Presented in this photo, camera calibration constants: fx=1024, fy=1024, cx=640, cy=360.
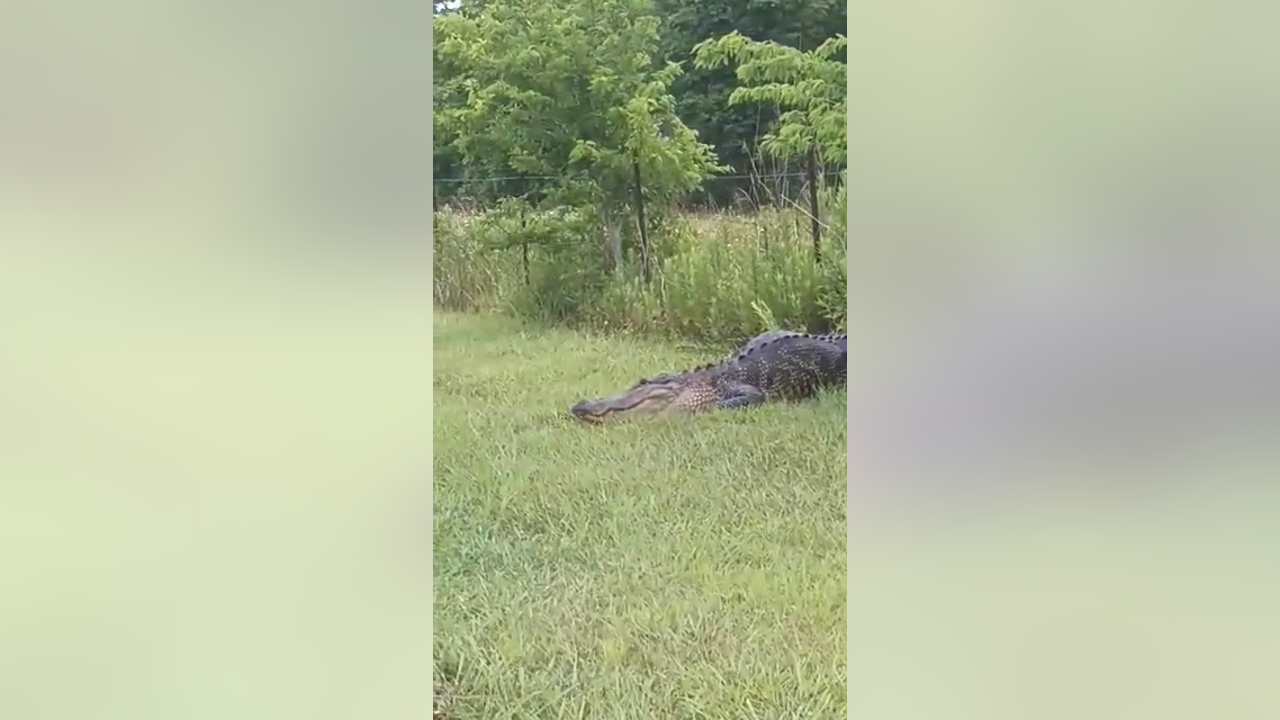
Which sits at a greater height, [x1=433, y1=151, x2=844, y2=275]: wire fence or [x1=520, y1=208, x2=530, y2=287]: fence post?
[x1=433, y1=151, x2=844, y2=275]: wire fence

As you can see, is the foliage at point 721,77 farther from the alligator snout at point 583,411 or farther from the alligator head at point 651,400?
the alligator snout at point 583,411

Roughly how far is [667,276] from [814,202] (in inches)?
12.2

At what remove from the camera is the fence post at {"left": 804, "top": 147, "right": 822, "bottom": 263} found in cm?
178
